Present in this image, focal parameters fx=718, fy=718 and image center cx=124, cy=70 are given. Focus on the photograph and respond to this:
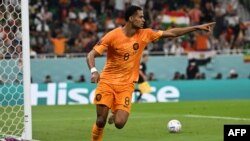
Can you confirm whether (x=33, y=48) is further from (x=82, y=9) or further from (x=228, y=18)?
(x=228, y=18)

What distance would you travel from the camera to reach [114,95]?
440 inches

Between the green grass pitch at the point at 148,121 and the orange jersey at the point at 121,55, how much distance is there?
1716mm

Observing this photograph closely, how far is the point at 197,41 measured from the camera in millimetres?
29375

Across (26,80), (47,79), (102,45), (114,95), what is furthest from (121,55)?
(47,79)

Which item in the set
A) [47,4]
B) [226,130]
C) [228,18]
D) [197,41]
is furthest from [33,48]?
[226,130]

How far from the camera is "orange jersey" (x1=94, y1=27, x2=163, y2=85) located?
36.6 ft

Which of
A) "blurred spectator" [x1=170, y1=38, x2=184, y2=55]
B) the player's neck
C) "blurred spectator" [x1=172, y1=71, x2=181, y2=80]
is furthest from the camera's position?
"blurred spectator" [x1=170, y1=38, x2=184, y2=55]

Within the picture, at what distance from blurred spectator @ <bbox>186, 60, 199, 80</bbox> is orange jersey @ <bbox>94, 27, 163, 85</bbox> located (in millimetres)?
17022

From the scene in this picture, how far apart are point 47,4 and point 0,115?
1320cm

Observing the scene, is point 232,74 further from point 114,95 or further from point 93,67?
point 93,67

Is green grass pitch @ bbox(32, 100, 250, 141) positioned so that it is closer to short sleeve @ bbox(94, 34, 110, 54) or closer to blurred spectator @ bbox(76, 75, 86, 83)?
short sleeve @ bbox(94, 34, 110, 54)

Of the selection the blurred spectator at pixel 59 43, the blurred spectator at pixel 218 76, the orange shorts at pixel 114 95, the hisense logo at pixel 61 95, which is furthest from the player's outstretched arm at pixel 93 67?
the blurred spectator at pixel 218 76

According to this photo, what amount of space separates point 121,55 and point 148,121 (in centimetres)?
554
